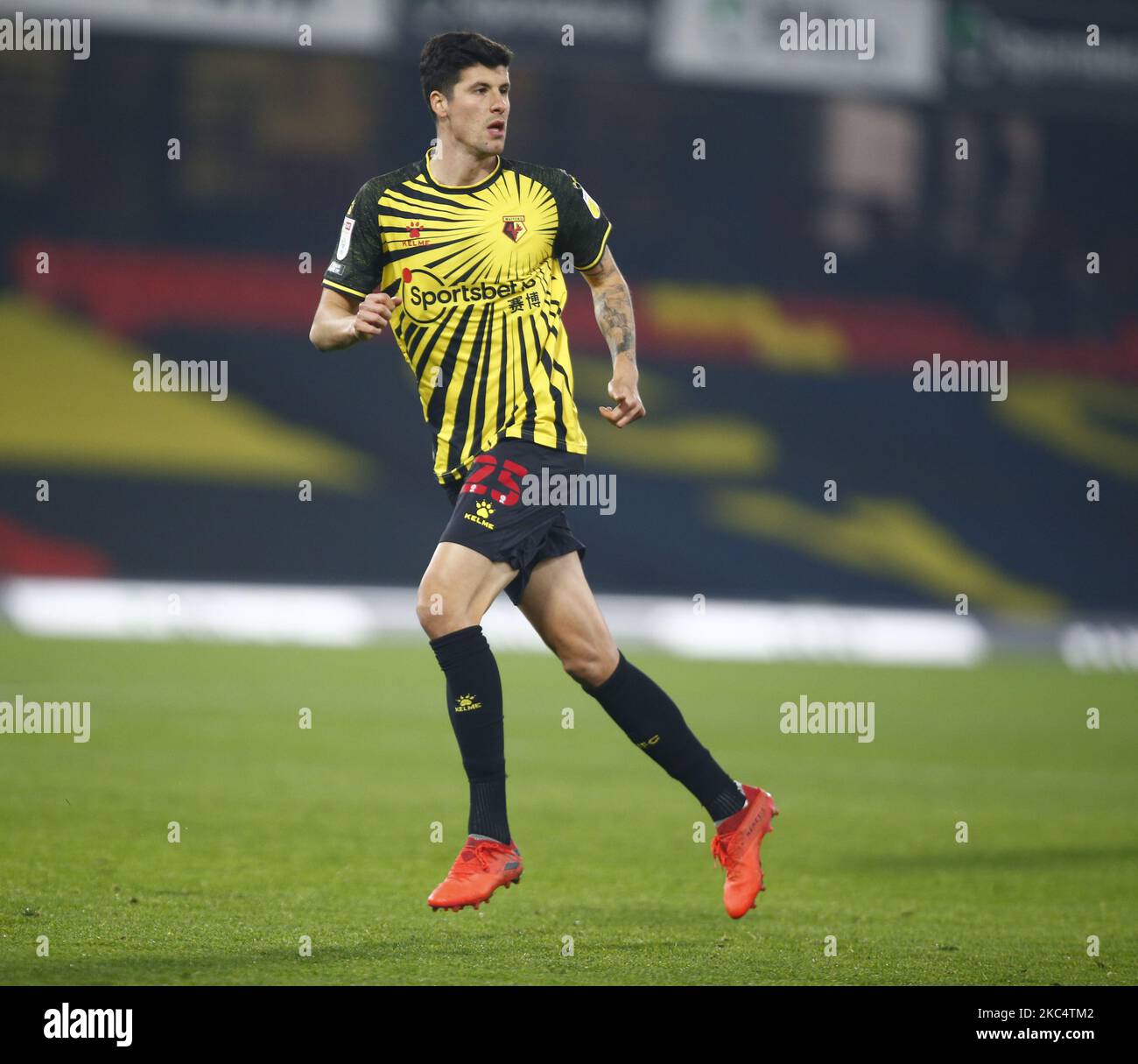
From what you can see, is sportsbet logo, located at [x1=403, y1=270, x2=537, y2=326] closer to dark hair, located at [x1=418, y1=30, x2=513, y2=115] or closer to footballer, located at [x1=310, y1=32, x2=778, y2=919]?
footballer, located at [x1=310, y1=32, x2=778, y2=919]

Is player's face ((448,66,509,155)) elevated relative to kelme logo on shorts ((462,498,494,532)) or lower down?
elevated

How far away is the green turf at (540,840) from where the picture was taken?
415 centimetres

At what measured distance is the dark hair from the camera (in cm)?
447

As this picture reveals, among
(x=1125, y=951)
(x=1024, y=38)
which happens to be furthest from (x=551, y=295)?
(x=1024, y=38)

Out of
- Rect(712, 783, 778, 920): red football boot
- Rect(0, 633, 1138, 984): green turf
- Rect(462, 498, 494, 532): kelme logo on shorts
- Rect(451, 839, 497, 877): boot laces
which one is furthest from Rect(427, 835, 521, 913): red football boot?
Rect(462, 498, 494, 532): kelme logo on shorts

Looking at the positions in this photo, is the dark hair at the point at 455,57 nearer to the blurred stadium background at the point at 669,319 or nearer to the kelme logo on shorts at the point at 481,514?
the kelme logo on shorts at the point at 481,514

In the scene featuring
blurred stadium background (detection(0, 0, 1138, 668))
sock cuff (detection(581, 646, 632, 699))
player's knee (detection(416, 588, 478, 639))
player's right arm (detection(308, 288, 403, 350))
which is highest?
blurred stadium background (detection(0, 0, 1138, 668))

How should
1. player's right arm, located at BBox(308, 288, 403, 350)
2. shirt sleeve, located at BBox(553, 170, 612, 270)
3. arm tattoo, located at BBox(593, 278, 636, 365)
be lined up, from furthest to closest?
arm tattoo, located at BBox(593, 278, 636, 365), shirt sleeve, located at BBox(553, 170, 612, 270), player's right arm, located at BBox(308, 288, 403, 350)

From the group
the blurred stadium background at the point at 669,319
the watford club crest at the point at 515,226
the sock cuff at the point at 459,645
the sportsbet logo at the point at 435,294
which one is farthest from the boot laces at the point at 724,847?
the blurred stadium background at the point at 669,319

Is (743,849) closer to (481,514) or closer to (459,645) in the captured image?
(459,645)

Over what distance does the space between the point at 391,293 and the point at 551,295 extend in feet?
1.48

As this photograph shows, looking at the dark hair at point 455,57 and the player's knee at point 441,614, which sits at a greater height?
the dark hair at point 455,57

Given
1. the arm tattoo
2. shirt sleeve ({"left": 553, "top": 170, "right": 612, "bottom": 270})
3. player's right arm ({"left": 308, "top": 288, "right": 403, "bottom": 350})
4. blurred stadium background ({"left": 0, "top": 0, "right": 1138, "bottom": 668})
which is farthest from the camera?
blurred stadium background ({"left": 0, "top": 0, "right": 1138, "bottom": 668})

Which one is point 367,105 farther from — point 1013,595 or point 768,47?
point 1013,595
